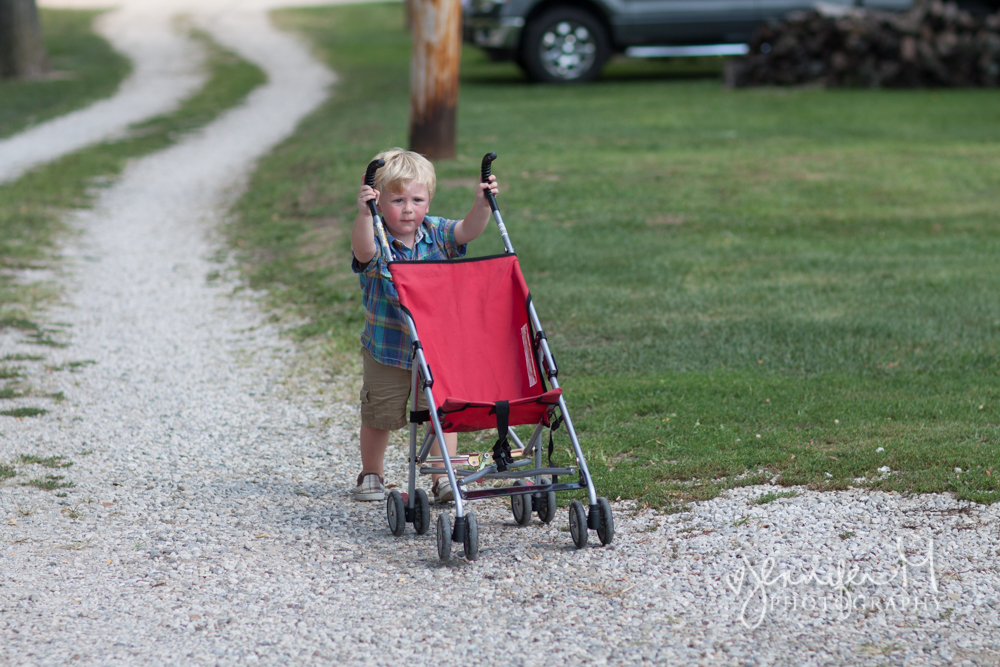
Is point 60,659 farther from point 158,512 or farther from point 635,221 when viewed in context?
point 635,221

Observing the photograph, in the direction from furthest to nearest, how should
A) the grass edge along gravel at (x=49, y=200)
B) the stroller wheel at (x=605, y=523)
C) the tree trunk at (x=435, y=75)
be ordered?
the tree trunk at (x=435, y=75)
the grass edge along gravel at (x=49, y=200)
the stroller wheel at (x=605, y=523)

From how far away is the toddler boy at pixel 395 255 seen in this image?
4402 mm

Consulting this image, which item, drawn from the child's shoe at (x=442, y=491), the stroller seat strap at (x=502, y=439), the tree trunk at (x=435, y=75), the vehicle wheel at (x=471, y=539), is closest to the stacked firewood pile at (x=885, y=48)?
the tree trunk at (x=435, y=75)

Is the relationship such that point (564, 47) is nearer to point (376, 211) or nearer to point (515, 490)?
point (376, 211)

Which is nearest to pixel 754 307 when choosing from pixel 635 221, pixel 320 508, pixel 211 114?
pixel 635 221

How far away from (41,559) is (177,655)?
38.8 inches

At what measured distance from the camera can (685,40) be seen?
56.2 feet

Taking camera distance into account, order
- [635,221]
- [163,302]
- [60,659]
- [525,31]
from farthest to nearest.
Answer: [525,31]
[635,221]
[163,302]
[60,659]

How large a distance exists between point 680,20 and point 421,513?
13.9 meters

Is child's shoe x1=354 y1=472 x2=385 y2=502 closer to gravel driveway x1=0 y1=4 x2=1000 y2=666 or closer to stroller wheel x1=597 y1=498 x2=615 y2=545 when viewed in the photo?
gravel driveway x1=0 y1=4 x2=1000 y2=666

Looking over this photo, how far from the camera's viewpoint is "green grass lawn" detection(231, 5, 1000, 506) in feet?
16.8

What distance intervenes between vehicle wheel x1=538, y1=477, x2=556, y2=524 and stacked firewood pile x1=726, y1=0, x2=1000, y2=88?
13.4 meters

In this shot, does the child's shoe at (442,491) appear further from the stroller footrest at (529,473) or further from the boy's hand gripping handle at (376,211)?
the boy's hand gripping handle at (376,211)

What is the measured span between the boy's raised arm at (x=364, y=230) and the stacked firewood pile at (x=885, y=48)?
44.0ft
